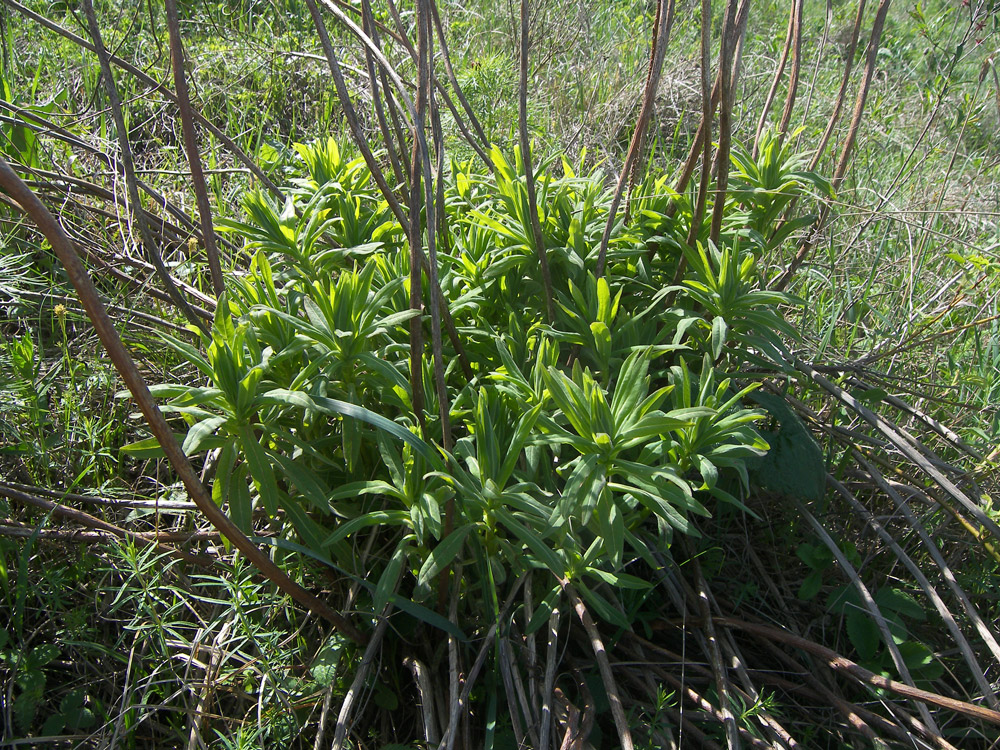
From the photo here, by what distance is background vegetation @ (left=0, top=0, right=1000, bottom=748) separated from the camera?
147 centimetres

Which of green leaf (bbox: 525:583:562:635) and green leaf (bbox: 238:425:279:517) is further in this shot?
green leaf (bbox: 525:583:562:635)

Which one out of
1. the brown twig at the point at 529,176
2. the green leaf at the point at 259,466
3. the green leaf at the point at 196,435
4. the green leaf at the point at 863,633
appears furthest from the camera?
the green leaf at the point at 863,633

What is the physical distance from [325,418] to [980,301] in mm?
2371

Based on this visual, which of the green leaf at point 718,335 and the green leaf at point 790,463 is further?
the green leaf at point 790,463

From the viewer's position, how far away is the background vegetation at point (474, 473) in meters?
1.47

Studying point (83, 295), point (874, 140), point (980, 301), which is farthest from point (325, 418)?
point (874, 140)

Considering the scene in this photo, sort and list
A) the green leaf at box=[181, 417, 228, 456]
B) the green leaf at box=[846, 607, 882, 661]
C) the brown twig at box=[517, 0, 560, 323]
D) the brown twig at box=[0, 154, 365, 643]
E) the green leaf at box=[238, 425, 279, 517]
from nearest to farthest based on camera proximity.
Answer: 1. the brown twig at box=[0, 154, 365, 643]
2. the green leaf at box=[181, 417, 228, 456]
3. the green leaf at box=[238, 425, 279, 517]
4. the brown twig at box=[517, 0, 560, 323]
5. the green leaf at box=[846, 607, 882, 661]

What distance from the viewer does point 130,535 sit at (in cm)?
166

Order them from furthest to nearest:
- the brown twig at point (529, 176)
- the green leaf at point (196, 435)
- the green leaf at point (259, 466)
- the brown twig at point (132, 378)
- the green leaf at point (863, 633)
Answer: the green leaf at point (863, 633), the brown twig at point (529, 176), the green leaf at point (259, 466), the green leaf at point (196, 435), the brown twig at point (132, 378)

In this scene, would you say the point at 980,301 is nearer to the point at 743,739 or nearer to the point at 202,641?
the point at 743,739

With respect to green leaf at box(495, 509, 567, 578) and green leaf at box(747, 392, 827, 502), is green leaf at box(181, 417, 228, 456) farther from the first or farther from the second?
green leaf at box(747, 392, 827, 502)

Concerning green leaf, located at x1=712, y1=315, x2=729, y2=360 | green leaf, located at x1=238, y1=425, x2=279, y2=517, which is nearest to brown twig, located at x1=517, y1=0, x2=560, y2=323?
green leaf, located at x1=712, y1=315, x2=729, y2=360

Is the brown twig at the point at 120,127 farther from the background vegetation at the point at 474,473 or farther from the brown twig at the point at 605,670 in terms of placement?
the brown twig at the point at 605,670

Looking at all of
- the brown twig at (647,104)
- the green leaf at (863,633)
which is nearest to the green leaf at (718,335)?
the brown twig at (647,104)
